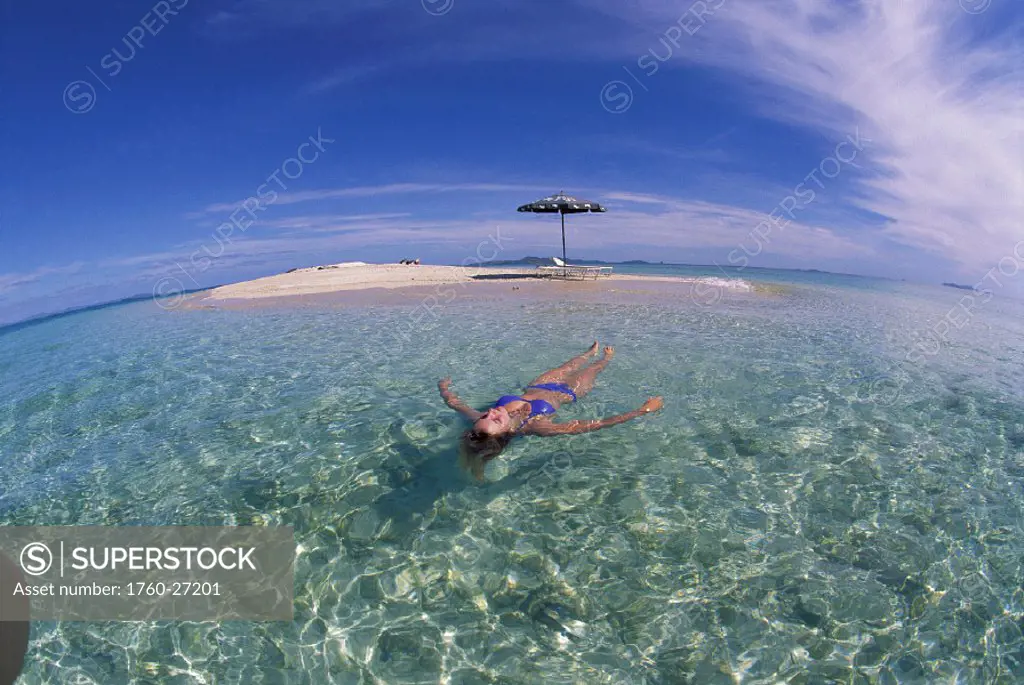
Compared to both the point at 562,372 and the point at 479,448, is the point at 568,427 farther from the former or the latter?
the point at 562,372

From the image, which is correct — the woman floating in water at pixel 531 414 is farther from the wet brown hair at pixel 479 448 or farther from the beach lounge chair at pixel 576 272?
the beach lounge chair at pixel 576 272

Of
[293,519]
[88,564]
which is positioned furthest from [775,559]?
[88,564]

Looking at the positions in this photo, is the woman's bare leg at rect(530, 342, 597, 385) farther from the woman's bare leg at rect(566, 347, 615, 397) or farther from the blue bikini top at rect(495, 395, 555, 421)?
the blue bikini top at rect(495, 395, 555, 421)

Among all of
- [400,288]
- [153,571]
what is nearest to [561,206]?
[400,288]

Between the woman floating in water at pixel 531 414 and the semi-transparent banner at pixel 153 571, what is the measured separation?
2.27 m

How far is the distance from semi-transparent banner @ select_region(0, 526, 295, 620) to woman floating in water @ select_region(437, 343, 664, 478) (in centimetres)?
227

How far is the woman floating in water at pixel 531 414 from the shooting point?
5.41 meters

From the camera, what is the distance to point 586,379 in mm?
9133

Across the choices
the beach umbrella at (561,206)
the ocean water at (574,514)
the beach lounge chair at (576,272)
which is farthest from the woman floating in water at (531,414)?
the beach lounge chair at (576,272)

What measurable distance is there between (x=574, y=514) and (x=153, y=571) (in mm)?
4337

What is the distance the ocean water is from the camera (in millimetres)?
3475

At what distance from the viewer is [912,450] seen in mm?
6582

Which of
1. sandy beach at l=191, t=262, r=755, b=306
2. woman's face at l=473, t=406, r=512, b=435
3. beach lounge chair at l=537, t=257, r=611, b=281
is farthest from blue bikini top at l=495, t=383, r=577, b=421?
beach lounge chair at l=537, t=257, r=611, b=281

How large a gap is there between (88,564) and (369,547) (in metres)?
2.90
